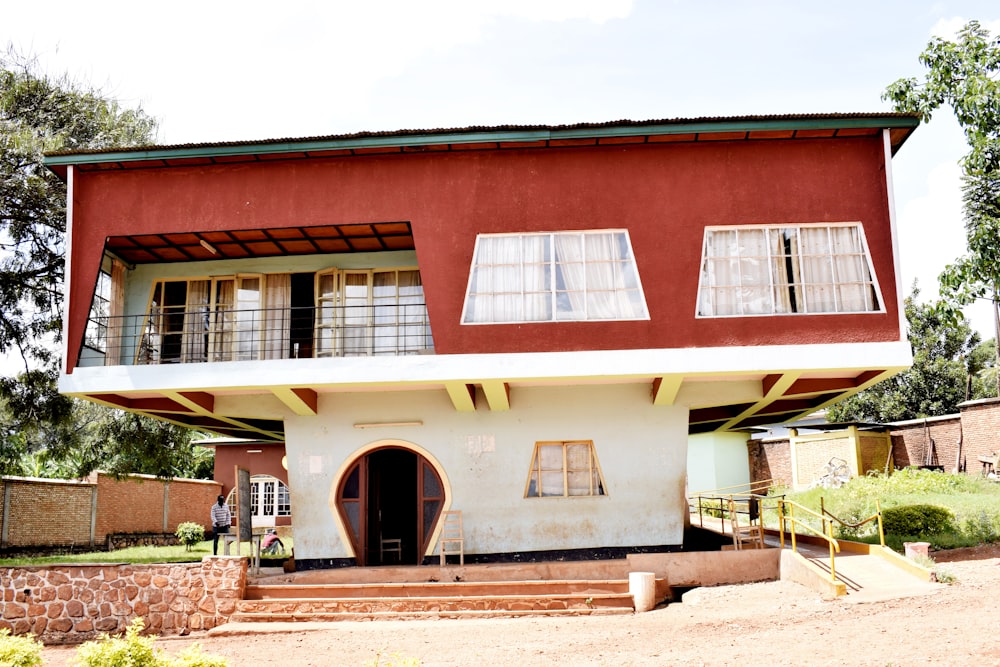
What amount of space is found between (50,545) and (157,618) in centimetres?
1253

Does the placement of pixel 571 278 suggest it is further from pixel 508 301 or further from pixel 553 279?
pixel 508 301

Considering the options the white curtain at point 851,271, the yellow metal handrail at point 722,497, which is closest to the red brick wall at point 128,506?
the yellow metal handrail at point 722,497

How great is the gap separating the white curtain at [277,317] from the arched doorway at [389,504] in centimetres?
269

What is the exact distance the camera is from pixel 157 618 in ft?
46.8

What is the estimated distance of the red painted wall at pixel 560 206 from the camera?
1474cm

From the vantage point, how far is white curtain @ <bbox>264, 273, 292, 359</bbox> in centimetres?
1738

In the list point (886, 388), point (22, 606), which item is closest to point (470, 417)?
point (22, 606)

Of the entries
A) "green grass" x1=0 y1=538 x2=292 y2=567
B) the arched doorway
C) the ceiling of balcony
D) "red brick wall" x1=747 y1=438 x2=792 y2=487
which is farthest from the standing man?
"red brick wall" x1=747 y1=438 x2=792 y2=487

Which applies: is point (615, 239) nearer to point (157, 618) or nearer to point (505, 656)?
point (505, 656)

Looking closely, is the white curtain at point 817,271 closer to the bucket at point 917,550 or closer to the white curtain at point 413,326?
the bucket at point 917,550

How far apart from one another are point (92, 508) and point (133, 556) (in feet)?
12.5

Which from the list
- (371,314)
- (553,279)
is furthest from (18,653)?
(371,314)

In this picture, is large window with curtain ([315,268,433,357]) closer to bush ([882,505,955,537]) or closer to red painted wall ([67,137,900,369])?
red painted wall ([67,137,900,369])

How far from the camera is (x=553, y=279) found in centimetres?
1501
